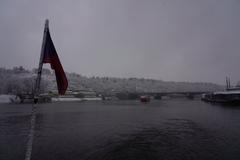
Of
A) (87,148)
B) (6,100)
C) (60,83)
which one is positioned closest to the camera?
(60,83)

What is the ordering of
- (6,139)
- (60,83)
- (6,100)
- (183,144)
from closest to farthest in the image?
(60,83) < (183,144) < (6,139) < (6,100)

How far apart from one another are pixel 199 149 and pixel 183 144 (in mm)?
2269

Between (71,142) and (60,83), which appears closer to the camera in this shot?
(60,83)

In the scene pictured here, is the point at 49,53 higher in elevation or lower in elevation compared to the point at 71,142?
higher

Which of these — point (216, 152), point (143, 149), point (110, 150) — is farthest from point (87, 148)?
point (216, 152)

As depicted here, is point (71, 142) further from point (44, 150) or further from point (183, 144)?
point (183, 144)

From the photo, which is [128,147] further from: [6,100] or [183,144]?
[6,100]

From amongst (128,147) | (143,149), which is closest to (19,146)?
(128,147)

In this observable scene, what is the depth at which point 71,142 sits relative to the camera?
24.5 metres

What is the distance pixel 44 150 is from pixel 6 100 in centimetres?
13460

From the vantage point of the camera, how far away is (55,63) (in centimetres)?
1037

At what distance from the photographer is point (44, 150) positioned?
69.6 feet

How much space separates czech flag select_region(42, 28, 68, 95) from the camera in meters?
10.3

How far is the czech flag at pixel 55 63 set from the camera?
404 inches
